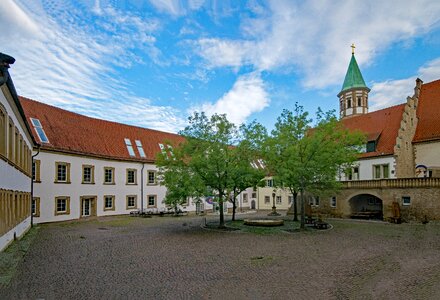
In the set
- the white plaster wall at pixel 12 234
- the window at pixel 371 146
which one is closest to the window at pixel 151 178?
the white plaster wall at pixel 12 234

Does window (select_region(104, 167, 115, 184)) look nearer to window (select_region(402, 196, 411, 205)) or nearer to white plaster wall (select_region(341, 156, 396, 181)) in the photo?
white plaster wall (select_region(341, 156, 396, 181))

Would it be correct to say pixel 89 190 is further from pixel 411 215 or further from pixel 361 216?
pixel 411 215

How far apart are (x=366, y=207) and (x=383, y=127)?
875 centimetres

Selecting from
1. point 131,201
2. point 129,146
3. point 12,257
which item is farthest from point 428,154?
point 12,257

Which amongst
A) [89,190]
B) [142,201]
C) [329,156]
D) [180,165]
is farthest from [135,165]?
[329,156]

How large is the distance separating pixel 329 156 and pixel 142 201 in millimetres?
23193

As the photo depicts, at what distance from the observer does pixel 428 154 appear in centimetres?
3428

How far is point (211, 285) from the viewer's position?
1067cm

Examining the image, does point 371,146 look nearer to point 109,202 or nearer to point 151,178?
point 151,178

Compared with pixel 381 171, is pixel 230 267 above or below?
below

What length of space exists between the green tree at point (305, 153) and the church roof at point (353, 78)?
33.2 metres

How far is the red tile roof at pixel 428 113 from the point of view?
34562mm

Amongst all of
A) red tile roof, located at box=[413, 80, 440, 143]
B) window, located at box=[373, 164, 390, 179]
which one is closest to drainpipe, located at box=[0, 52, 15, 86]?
window, located at box=[373, 164, 390, 179]

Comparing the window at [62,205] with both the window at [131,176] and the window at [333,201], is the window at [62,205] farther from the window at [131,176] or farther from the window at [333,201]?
the window at [333,201]
